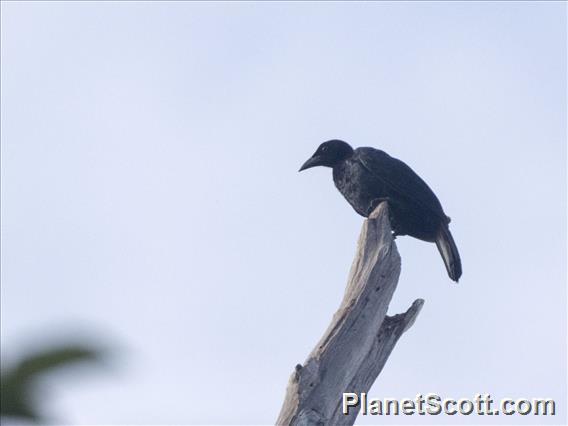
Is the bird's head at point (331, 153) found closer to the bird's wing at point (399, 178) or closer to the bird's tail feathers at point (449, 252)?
the bird's wing at point (399, 178)

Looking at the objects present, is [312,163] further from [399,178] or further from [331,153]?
[399,178]

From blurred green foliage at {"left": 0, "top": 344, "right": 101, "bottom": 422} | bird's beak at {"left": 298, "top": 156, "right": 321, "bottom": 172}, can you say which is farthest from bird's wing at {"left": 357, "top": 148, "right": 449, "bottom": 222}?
blurred green foliage at {"left": 0, "top": 344, "right": 101, "bottom": 422}

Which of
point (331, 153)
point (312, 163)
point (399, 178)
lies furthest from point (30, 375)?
point (312, 163)

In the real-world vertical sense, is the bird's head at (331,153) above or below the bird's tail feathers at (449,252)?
above

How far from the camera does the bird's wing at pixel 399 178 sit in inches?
298

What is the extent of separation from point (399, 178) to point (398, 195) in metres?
0.25

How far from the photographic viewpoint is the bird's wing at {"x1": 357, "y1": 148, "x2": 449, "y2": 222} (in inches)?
298

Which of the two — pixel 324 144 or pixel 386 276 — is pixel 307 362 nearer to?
pixel 386 276

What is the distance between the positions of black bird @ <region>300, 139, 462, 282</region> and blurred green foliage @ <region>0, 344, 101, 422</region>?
6.37 m

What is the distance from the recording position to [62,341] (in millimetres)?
1030

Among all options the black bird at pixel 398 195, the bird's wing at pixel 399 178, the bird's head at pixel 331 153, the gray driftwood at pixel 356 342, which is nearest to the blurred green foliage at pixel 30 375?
the gray driftwood at pixel 356 342

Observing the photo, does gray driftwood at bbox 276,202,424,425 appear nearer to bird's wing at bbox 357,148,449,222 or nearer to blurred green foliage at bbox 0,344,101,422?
bird's wing at bbox 357,148,449,222

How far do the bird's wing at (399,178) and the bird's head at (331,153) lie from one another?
26cm

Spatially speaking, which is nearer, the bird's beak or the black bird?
the black bird
